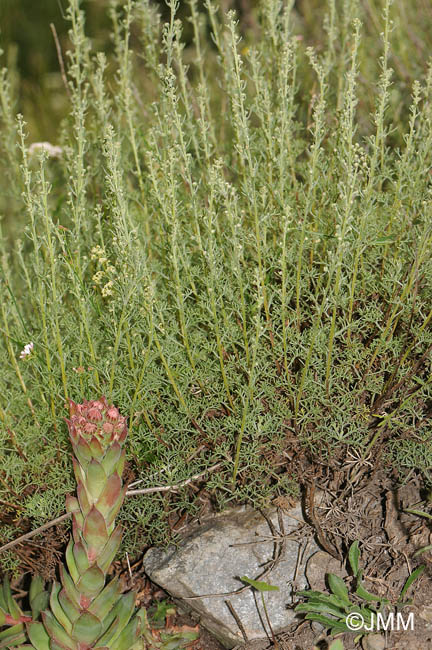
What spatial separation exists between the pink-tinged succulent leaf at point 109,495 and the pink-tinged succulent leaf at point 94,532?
0.09ft

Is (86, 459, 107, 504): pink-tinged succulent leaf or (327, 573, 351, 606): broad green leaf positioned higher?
(86, 459, 107, 504): pink-tinged succulent leaf

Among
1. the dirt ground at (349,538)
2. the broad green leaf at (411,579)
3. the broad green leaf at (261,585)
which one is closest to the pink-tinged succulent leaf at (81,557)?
the dirt ground at (349,538)

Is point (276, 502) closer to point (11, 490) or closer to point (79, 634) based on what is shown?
point (79, 634)

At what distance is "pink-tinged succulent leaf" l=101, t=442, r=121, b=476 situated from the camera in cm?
168

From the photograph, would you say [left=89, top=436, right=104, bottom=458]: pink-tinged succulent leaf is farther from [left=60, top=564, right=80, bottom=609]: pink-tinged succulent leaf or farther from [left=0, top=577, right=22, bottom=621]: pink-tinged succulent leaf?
[left=0, top=577, right=22, bottom=621]: pink-tinged succulent leaf

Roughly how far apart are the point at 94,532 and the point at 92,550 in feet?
0.21

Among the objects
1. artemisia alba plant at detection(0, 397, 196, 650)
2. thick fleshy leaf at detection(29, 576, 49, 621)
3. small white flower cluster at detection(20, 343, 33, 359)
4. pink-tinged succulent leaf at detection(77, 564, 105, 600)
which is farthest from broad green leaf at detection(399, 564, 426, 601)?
small white flower cluster at detection(20, 343, 33, 359)

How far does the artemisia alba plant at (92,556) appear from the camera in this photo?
1673 mm

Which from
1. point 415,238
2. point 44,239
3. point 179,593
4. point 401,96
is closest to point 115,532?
point 179,593

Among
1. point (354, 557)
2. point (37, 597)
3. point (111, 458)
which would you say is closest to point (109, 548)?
point (111, 458)

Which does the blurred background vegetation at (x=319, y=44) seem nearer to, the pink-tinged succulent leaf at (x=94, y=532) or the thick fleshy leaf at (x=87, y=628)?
the pink-tinged succulent leaf at (x=94, y=532)

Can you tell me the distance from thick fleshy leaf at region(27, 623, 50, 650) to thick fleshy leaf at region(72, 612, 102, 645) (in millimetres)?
118

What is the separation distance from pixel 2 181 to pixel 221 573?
11.3 feet

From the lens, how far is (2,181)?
14.8 feet
